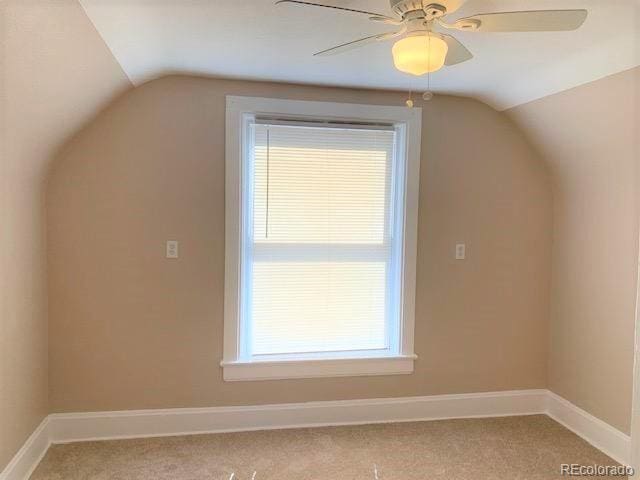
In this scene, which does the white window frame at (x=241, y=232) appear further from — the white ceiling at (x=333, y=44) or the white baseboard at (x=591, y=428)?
the white baseboard at (x=591, y=428)

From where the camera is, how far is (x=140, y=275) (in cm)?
267

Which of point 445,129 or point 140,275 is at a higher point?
point 445,129

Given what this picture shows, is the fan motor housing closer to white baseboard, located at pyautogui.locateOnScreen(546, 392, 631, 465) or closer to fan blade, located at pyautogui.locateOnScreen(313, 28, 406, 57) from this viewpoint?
fan blade, located at pyautogui.locateOnScreen(313, 28, 406, 57)

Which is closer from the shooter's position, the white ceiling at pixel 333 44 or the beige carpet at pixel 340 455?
the white ceiling at pixel 333 44

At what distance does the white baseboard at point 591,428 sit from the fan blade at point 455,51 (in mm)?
2185

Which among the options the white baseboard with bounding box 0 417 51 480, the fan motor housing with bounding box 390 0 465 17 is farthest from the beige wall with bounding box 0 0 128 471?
the fan motor housing with bounding box 390 0 465 17

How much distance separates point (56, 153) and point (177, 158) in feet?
2.09

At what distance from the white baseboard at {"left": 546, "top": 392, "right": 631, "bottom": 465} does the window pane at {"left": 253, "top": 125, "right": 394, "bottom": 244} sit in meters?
1.66

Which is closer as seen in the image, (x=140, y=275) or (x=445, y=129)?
(x=140, y=275)

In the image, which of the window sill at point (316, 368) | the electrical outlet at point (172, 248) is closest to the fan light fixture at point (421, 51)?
the electrical outlet at point (172, 248)

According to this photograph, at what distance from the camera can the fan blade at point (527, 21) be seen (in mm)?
1324

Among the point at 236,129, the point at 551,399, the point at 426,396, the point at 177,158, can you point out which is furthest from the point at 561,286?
the point at 177,158

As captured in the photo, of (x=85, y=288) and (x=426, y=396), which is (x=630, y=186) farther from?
(x=85, y=288)

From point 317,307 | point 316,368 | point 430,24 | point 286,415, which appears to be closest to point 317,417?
point 286,415
